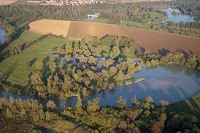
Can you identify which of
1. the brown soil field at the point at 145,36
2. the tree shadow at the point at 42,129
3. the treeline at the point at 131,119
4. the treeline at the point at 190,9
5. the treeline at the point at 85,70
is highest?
the treeline at the point at 190,9

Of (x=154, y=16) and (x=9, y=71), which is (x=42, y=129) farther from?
(x=154, y=16)

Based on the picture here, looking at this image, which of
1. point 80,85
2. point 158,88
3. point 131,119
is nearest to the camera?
point 131,119

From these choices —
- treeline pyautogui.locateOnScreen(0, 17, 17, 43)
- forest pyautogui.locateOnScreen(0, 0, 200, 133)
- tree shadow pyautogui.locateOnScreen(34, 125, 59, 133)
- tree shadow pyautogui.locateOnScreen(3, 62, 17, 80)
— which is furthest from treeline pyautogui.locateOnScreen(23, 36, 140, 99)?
treeline pyautogui.locateOnScreen(0, 17, 17, 43)

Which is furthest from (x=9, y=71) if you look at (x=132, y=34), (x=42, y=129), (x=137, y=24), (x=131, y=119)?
(x=137, y=24)

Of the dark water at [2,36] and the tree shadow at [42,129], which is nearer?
the tree shadow at [42,129]

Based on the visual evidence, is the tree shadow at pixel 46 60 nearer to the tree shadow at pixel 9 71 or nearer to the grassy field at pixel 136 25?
the tree shadow at pixel 9 71

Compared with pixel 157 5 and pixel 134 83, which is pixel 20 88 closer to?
pixel 134 83

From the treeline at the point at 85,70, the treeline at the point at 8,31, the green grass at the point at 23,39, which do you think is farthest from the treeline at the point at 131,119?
the treeline at the point at 8,31

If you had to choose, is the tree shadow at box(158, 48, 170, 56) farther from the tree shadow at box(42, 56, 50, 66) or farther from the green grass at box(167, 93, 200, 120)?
the tree shadow at box(42, 56, 50, 66)
